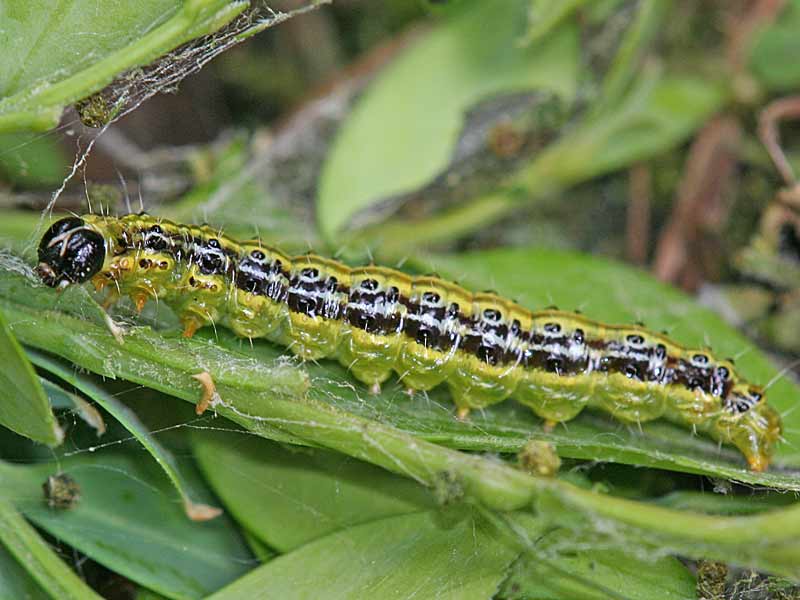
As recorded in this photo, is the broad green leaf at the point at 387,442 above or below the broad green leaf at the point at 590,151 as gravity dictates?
below

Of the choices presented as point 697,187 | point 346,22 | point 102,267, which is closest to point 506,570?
point 102,267

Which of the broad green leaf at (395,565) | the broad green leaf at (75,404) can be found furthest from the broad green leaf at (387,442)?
the broad green leaf at (395,565)

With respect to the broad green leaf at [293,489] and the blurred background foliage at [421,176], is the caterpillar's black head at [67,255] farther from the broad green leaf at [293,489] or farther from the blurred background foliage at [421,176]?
the broad green leaf at [293,489]

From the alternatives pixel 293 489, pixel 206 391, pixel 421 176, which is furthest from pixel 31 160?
pixel 293 489

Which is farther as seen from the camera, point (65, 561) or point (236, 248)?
point (236, 248)

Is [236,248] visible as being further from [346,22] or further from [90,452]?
[346,22]

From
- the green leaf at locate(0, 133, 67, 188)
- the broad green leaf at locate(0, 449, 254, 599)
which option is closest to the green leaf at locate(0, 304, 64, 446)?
the broad green leaf at locate(0, 449, 254, 599)

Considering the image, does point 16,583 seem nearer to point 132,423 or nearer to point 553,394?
point 132,423

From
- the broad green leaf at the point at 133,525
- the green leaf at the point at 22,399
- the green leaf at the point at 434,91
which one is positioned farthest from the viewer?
the green leaf at the point at 434,91
